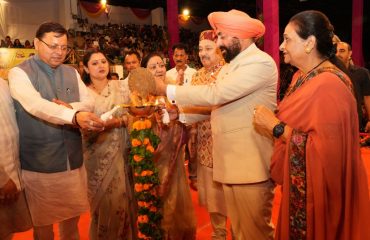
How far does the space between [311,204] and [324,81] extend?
0.59m

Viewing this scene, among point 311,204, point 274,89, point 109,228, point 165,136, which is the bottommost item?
point 109,228

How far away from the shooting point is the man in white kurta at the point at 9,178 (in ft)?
6.97

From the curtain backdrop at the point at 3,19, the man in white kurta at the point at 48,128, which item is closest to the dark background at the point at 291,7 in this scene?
the curtain backdrop at the point at 3,19

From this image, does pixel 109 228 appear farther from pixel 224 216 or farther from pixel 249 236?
pixel 249 236

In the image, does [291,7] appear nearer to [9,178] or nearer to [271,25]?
[271,25]

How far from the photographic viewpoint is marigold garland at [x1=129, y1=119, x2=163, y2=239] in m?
2.04

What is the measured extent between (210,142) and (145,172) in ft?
2.87

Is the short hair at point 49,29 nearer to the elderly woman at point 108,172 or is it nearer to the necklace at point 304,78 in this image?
the elderly woman at point 108,172

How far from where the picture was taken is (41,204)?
7.63 ft

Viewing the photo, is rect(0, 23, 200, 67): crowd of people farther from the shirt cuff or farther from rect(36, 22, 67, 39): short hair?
the shirt cuff

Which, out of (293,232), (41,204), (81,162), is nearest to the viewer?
(293,232)

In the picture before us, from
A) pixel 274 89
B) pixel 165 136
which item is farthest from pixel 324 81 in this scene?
pixel 165 136

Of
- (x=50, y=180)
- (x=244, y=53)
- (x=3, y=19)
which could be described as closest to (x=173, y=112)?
(x=244, y=53)

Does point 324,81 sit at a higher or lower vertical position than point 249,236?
higher
